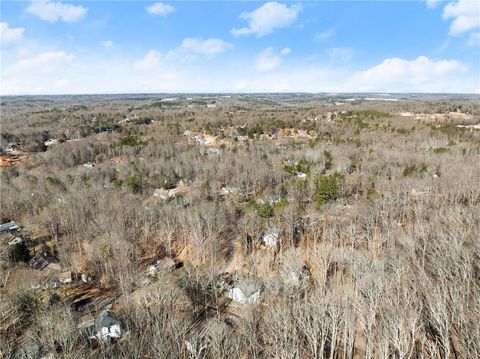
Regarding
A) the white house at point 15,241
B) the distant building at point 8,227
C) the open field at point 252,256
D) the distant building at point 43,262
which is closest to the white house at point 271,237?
the open field at point 252,256

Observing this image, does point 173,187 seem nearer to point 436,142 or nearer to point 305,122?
point 436,142


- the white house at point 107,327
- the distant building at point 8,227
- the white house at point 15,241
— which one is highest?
the white house at point 107,327

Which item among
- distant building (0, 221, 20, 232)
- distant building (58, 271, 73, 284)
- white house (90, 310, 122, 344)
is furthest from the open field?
distant building (0, 221, 20, 232)

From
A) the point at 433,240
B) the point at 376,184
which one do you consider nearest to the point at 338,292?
the point at 433,240

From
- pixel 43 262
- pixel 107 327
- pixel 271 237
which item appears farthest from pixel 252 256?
pixel 43 262

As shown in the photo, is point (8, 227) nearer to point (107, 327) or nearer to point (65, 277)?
point (65, 277)

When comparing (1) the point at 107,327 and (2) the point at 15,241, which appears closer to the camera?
(1) the point at 107,327

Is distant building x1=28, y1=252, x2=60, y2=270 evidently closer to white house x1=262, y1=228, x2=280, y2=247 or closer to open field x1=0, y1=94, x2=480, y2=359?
open field x1=0, y1=94, x2=480, y2=359

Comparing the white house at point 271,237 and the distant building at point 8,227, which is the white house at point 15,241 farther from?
the white house at point 271,237
